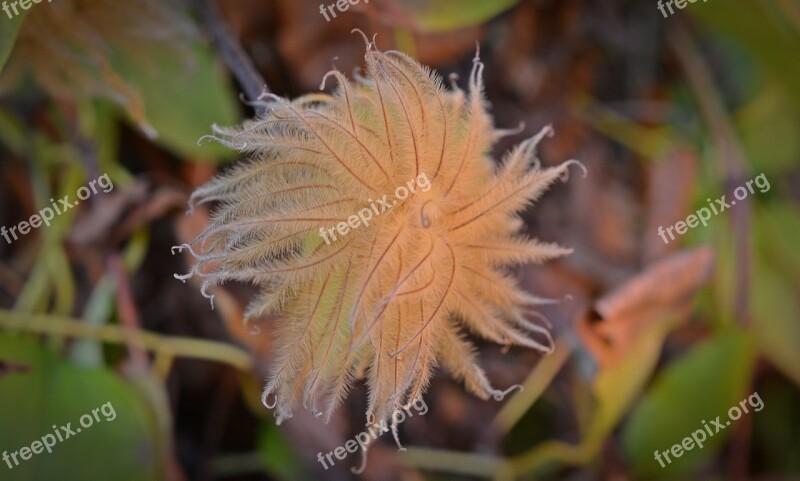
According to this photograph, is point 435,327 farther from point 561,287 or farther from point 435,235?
point 561,287

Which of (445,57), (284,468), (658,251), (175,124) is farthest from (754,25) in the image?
(284,468)

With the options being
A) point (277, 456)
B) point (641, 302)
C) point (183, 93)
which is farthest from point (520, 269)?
point (183, 93)

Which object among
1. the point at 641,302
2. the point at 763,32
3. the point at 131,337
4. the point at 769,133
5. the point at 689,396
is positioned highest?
the point at 131,337

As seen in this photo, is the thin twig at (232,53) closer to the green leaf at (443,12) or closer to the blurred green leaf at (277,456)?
the green leaf at (443,12)

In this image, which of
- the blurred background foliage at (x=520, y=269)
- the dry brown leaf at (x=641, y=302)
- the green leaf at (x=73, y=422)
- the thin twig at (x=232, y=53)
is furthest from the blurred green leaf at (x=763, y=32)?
the green leaf at (x=73, y=422)

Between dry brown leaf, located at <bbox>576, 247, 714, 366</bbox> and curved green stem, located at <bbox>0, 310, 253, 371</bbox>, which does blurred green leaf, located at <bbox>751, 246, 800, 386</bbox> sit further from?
curved green stem, located at <bbox>0, 310, 253, 371</bbox>

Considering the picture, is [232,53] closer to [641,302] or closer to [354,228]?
[354,228]
